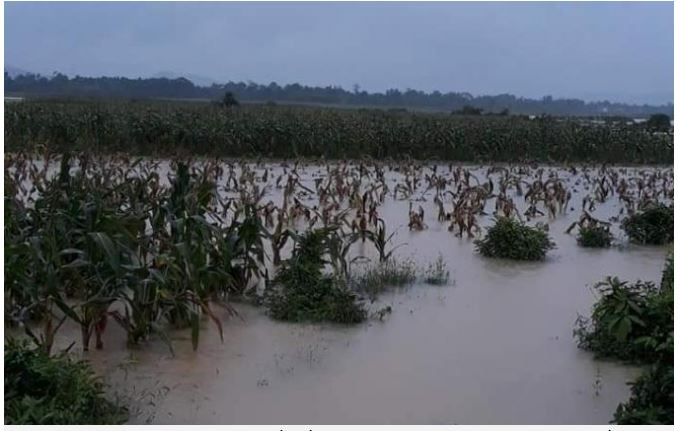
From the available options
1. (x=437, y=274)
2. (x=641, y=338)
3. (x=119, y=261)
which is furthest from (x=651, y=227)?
(x=119, y=261)

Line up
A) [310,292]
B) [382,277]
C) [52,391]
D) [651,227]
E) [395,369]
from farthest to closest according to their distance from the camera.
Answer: [651,227]
[382,277]
[310,292]
[395,369]
[52,391]

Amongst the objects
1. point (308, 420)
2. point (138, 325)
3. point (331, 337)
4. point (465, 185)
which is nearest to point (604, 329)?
point (331, 337)

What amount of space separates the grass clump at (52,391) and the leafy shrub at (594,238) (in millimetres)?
4921

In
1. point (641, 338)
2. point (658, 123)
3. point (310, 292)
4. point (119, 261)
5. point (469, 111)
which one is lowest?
point (310, 292)

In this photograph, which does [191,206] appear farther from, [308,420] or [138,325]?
[308,420]

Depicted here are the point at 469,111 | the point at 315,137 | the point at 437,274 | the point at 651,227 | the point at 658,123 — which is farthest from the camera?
the point at 469,111

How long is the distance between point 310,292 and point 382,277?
78 cm

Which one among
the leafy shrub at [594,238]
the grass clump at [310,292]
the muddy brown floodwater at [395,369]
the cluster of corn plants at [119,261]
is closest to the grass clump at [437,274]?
the muddy brown floodwater at [395,369]

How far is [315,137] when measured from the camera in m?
15.5

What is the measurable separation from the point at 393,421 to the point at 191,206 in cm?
208

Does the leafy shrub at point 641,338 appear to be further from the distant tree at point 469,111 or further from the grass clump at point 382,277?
the distant tree at point 469,111

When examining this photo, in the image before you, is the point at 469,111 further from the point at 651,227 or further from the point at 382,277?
the point at 382,277

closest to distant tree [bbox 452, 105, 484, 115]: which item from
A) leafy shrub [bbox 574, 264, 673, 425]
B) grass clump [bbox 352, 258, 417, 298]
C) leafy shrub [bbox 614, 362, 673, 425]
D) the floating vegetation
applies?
the floating vegetation

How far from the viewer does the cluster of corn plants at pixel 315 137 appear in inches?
597
